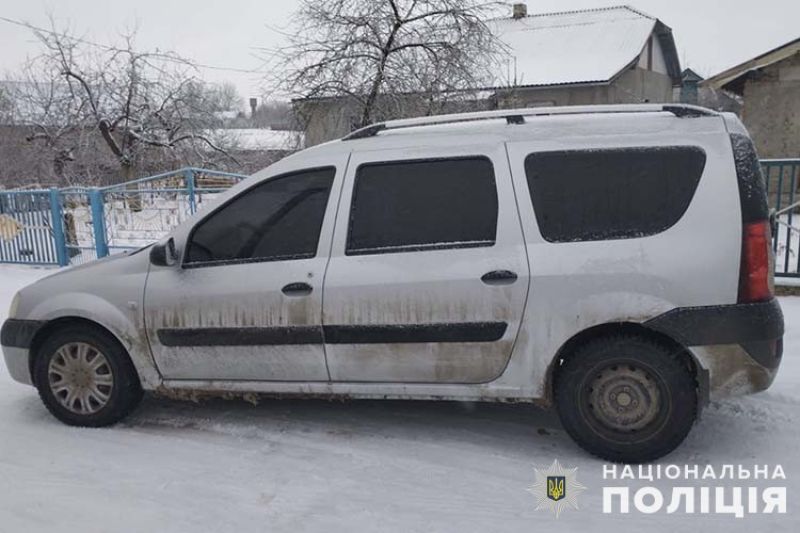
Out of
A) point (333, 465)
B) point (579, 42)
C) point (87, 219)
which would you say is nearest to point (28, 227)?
point (87, 219)

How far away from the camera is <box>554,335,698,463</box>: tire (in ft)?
10.2

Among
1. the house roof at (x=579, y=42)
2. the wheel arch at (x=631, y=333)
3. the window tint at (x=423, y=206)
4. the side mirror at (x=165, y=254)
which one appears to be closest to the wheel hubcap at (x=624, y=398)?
the wheel arch at (x=631, y=333)

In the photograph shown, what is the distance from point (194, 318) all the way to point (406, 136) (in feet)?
5.42

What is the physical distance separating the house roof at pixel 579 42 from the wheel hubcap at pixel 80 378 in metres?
21.1

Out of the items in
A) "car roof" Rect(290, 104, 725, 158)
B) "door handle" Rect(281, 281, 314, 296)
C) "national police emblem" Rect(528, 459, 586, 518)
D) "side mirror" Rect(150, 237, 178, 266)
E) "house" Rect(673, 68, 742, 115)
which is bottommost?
"national police emblem" Rect(528, 459, 586, 518)

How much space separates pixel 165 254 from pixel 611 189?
2.57 metres

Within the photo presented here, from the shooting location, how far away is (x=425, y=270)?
10.8ft

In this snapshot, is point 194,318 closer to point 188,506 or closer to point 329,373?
point 329,373

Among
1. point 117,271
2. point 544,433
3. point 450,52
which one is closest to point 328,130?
point 450,52

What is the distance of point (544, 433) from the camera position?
3648 millimetres

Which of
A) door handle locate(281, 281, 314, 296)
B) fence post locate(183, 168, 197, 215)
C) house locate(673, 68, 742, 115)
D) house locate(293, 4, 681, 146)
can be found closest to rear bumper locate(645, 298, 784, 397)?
door handle locate(281, 281, 314, 296)

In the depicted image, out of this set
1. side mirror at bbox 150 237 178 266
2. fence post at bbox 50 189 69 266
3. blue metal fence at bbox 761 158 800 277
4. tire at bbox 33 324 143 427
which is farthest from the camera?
fence post at bbox 50 189 69 266

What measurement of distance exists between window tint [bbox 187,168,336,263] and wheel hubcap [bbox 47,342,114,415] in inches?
36.5

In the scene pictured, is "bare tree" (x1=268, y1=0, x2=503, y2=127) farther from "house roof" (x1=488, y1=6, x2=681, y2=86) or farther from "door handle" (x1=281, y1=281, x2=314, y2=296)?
"house roof" (x1=488, y1=6, x2=681, y2=86)
